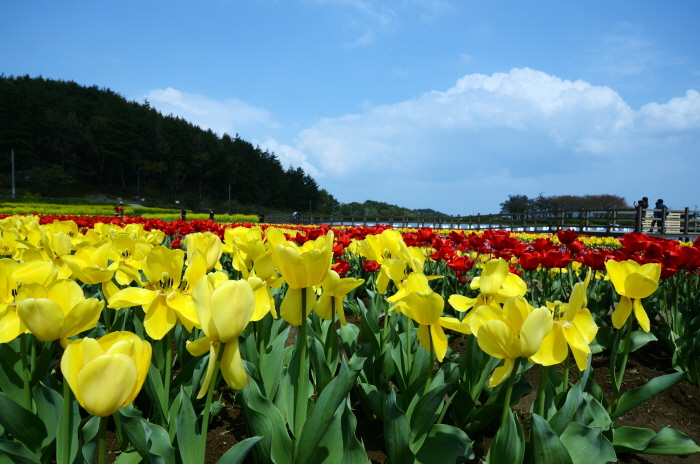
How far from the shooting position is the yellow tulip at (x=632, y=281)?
142cm

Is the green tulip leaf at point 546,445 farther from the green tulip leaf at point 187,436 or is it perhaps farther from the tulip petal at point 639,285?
the green tulip leaf at point 187,436

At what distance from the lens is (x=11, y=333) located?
1111 mm

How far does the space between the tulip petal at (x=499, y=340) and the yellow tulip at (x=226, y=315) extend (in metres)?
0.55

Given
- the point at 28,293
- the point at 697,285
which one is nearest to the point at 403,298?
the point at 28,293

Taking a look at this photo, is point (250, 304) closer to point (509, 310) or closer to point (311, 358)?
point (509, 310)

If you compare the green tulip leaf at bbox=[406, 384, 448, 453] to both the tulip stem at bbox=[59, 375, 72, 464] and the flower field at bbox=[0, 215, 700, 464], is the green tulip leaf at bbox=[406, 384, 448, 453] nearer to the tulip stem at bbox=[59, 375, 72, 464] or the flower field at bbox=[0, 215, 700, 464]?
the flower field at bbox=[0, 215, 700, 464]

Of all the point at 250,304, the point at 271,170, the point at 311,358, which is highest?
the point at 271,170

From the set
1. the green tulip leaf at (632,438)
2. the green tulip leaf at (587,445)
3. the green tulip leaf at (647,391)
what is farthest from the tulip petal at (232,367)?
the green tulip leaf at (647,391)

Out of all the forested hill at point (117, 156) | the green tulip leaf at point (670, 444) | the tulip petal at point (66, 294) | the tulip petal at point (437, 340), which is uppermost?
the forested hill at point (117, 156)

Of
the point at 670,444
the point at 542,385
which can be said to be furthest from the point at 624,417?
the point at 542,385

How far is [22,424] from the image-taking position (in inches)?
47.2

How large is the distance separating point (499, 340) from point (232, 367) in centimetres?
61

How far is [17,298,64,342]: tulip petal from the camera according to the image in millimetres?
907

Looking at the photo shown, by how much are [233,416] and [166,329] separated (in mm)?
1019
